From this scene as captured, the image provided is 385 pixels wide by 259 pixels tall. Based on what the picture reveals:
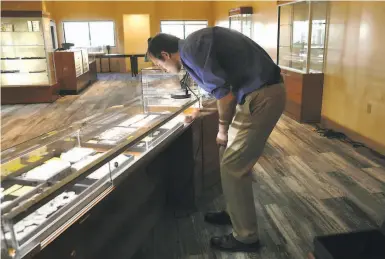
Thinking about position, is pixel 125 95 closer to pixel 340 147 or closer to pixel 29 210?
pixel 340 147

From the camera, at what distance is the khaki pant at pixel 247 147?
6.30ft

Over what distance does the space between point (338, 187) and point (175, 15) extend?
39.5ft

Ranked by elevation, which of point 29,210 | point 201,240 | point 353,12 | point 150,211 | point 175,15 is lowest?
point 201,240

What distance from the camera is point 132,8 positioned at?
13.3 meters

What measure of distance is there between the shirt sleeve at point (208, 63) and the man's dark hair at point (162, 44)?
130mm

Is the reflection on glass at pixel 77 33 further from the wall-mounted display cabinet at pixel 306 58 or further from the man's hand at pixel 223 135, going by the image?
the man's hand at pixel 223 135

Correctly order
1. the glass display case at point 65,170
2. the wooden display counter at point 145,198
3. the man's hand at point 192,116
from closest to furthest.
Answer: the glass display case at point 65,170 < the wooden display counter at point 145,198 < the man's hand at point 192,116

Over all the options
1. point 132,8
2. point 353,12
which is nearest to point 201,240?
point 353,12

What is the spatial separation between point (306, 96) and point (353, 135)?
1.12m

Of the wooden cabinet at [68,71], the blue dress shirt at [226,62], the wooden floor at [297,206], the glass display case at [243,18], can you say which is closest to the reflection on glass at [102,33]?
the wooden cabinet at [68,71]

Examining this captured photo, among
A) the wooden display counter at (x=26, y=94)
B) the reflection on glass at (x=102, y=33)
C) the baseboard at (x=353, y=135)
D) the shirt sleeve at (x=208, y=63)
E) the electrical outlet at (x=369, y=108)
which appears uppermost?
the reflection on glass at (x=102, y=33)

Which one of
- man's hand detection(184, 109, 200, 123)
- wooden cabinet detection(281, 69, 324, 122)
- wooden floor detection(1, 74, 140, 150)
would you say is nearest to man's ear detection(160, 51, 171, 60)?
man's hand detection(184, 109, 200, 123)

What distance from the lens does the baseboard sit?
13.3 feet

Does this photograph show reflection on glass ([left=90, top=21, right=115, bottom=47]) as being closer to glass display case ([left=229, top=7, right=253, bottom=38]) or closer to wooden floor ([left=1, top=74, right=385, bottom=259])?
glass display case ([left=229, top=7, right=253, bottom=38])
